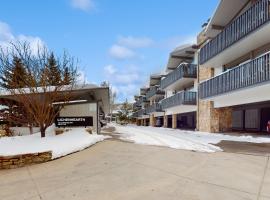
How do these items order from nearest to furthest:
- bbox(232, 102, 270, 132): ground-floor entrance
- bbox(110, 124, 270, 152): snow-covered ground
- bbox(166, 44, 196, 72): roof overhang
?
1. bbox(110, 124, 270, 152): snow-covered ground
2. bbox(232, 102, 270, 132): ground-floor entrance
3. bbox(166, 44, 196, 72): roof overhang

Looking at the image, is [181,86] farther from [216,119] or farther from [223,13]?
[223,13]

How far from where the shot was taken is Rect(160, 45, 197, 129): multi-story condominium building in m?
27.8

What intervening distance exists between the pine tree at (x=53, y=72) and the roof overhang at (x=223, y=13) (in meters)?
12.4

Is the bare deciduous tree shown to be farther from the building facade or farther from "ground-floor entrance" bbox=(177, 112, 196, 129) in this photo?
"ground-floor entrance" bbox=(177, 112, 196, 129)

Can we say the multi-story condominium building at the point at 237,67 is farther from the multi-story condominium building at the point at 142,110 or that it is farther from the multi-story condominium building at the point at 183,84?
the multi-story condominium building at the point at 142,110

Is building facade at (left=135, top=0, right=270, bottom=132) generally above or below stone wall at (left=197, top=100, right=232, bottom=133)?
above

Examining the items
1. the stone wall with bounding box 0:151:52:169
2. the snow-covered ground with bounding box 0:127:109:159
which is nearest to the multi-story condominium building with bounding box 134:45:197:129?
the snow-covered ground with bounding box 0:127:109:159

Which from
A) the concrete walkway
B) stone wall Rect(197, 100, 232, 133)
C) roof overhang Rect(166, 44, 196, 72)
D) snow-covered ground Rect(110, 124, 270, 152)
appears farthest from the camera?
roof overhang Rect(166, 44, 196, 72)

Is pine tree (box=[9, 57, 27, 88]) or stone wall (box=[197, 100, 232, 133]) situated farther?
stone wall (box=[197, 100, 232, 133])

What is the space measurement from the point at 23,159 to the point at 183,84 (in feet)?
85.2

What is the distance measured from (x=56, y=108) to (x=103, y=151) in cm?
519

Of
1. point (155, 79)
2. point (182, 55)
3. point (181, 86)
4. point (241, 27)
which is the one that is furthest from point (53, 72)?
point (155, 79)

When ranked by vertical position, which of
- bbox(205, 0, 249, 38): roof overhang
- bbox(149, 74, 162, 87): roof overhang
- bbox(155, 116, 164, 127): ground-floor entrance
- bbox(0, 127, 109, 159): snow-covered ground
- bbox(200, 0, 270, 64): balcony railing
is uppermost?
bbox(205, 0, 249, 38): roof overhang

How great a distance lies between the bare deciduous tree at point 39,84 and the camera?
1280 cm
